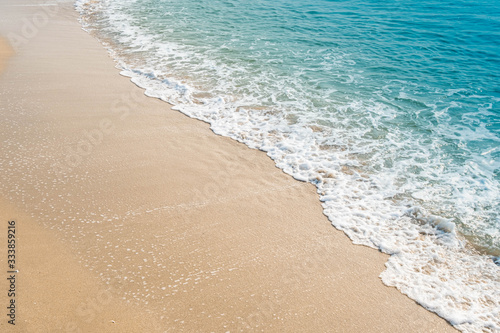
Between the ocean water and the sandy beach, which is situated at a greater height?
the ocean water

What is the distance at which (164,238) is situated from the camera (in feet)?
16.0

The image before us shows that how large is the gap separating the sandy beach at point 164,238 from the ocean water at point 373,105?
522 millimetres

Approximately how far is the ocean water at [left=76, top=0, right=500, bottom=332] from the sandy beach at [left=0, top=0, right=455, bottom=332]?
0.52 meters

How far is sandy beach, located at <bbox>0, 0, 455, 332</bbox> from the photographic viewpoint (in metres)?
3.97

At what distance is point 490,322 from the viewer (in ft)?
13.9

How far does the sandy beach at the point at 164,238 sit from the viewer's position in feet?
13.0

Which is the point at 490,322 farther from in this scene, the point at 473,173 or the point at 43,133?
the point at 43,133

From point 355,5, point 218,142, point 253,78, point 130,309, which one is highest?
point 355,5

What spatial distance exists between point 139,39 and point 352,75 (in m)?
7.90

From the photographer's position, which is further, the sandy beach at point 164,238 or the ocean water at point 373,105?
the ocean water at point 373,105

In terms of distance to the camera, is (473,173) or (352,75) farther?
(352,75)

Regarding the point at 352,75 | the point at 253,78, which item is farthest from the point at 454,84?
the point at 253,78

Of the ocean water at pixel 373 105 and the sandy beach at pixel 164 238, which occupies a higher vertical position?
the ocean water at pixel 373 105

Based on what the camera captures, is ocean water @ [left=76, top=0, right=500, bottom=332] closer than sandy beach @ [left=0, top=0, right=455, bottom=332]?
No
